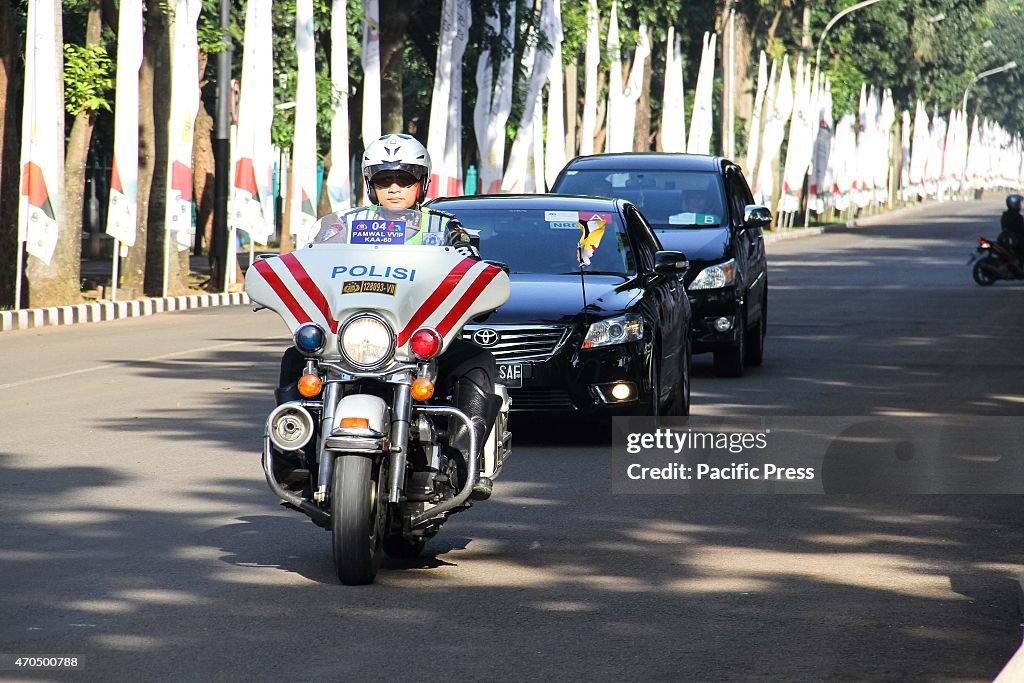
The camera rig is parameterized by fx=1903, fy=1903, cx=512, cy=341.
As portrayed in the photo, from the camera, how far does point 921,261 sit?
4153 centimetres

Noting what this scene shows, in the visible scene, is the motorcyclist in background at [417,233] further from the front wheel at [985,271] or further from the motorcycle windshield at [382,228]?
the front wheel at [985,271]

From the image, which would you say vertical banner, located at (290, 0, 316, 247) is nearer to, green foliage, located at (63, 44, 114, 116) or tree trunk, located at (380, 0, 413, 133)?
green foliage, located at (63, 44, 114, 116)

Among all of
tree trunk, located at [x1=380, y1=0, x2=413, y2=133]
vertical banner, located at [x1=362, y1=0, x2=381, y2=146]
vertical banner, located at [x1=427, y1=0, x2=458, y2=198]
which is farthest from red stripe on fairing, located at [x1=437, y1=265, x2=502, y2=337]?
tree trunk, located at [x1=380, y1=0, x2=413, y2=133]

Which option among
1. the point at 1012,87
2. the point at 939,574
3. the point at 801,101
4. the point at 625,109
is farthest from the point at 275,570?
the point at 1012,87

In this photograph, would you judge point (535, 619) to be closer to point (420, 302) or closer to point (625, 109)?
point (420, 302)

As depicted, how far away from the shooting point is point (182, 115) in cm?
2748

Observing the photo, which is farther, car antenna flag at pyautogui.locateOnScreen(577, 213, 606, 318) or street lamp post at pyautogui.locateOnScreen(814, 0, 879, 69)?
street lamp post at pyautogui.locateOnScreen(814, 0, 879, 69)

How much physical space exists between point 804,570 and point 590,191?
9394mm

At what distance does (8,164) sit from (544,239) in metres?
14.7

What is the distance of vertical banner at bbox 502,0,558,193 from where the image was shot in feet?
135

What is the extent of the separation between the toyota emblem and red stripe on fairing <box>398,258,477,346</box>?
161 inches

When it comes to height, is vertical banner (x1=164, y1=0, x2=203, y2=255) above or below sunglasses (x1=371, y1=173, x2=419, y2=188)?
above

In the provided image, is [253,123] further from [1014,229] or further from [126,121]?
[1014,229]

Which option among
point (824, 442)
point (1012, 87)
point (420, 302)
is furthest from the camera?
point (1012, 87)
